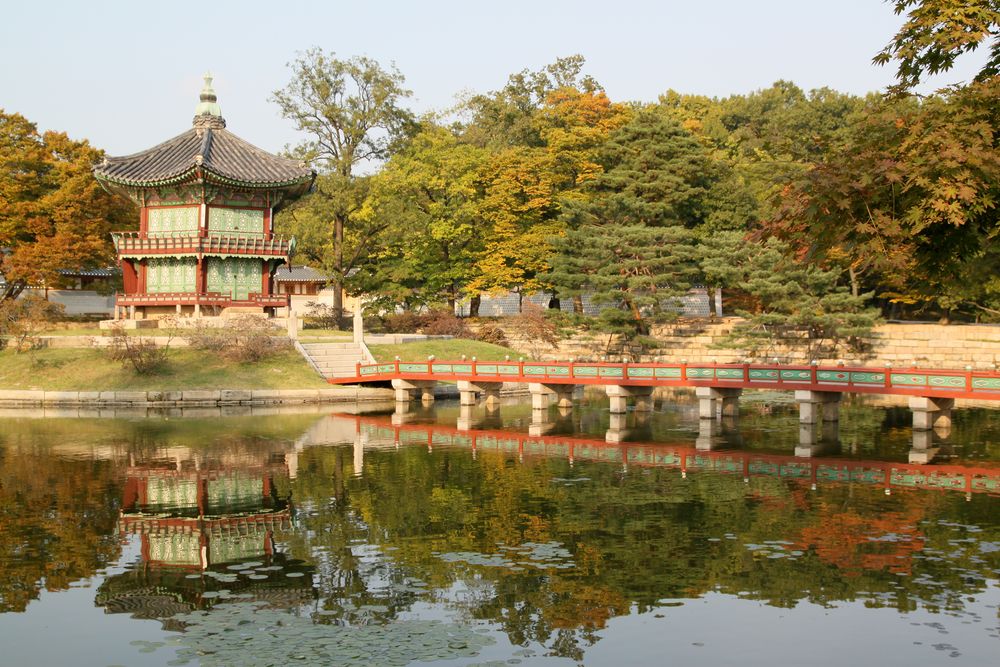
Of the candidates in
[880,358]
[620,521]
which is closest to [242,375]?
[620,521]

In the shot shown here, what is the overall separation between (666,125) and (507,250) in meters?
11.7

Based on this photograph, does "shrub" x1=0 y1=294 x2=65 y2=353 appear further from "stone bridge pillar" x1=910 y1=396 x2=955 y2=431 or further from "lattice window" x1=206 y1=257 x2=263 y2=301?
"stone bridge pillar" x1=910 y1=396 x2=955 y2=431

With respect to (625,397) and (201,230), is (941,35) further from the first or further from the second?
(201,230)

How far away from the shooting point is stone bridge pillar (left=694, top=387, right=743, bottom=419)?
36656 mm

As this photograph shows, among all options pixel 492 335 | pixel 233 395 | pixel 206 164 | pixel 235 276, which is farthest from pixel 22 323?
pixel 492 335

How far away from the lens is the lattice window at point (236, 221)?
5475 cm

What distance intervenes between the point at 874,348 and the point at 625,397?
1858cm

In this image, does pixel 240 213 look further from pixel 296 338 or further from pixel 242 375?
pixel 242 375

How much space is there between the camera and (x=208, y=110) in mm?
59281

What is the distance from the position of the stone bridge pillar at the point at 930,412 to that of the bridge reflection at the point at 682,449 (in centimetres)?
49

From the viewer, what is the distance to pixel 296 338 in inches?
1921

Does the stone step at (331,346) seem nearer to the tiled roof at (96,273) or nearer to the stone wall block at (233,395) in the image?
the stone wall block at (233,395)

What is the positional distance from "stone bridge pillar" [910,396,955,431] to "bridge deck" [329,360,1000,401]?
0.47m

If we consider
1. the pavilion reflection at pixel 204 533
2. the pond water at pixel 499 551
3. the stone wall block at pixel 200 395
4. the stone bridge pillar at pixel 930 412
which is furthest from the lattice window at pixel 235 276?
the stone bridge pillar at pixel 930 412
